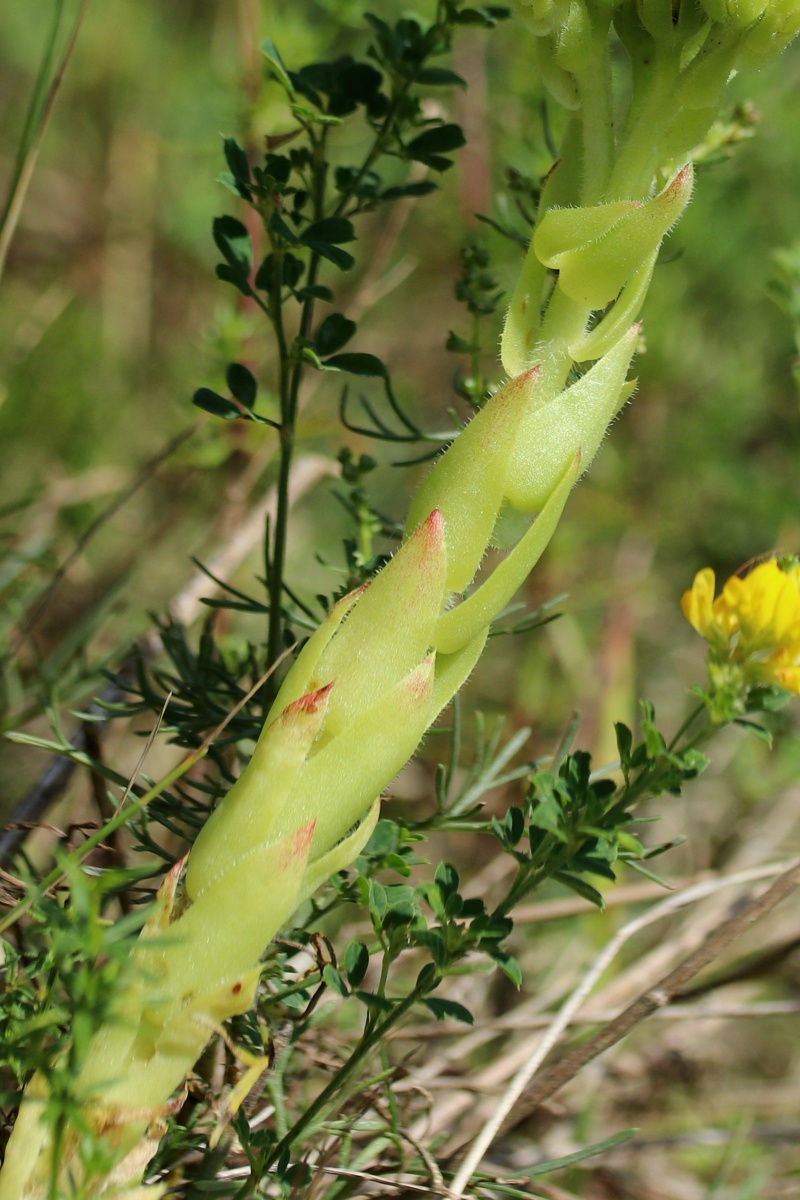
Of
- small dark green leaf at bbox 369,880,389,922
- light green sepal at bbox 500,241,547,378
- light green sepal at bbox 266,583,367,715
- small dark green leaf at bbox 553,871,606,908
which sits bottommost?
small dark green leaf at bbox 553,871,606,908

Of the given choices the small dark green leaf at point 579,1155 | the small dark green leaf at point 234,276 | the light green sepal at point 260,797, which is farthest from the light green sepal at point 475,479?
the small dark green leaf at point 579,1155

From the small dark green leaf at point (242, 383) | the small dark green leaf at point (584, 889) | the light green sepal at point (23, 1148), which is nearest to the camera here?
the light green sepal at point (23, 1148)

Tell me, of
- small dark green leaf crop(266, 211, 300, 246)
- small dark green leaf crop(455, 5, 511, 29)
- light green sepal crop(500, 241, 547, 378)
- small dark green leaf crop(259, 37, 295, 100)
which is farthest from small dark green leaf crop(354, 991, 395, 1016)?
small dark green leaf crop(455, 5, 511, 29)

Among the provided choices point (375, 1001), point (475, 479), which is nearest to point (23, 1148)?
point (375, 1001)

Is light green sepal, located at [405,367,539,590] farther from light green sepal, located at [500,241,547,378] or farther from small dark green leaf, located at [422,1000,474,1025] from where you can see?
small dark green leaf, located at [422,1000,474,1025]

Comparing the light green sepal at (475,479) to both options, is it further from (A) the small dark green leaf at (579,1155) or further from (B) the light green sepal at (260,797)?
(A) the small dark green leaf at (579,1155)

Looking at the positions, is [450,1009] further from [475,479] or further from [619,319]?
[619,319]

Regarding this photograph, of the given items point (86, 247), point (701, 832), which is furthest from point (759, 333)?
point (86, 247)
